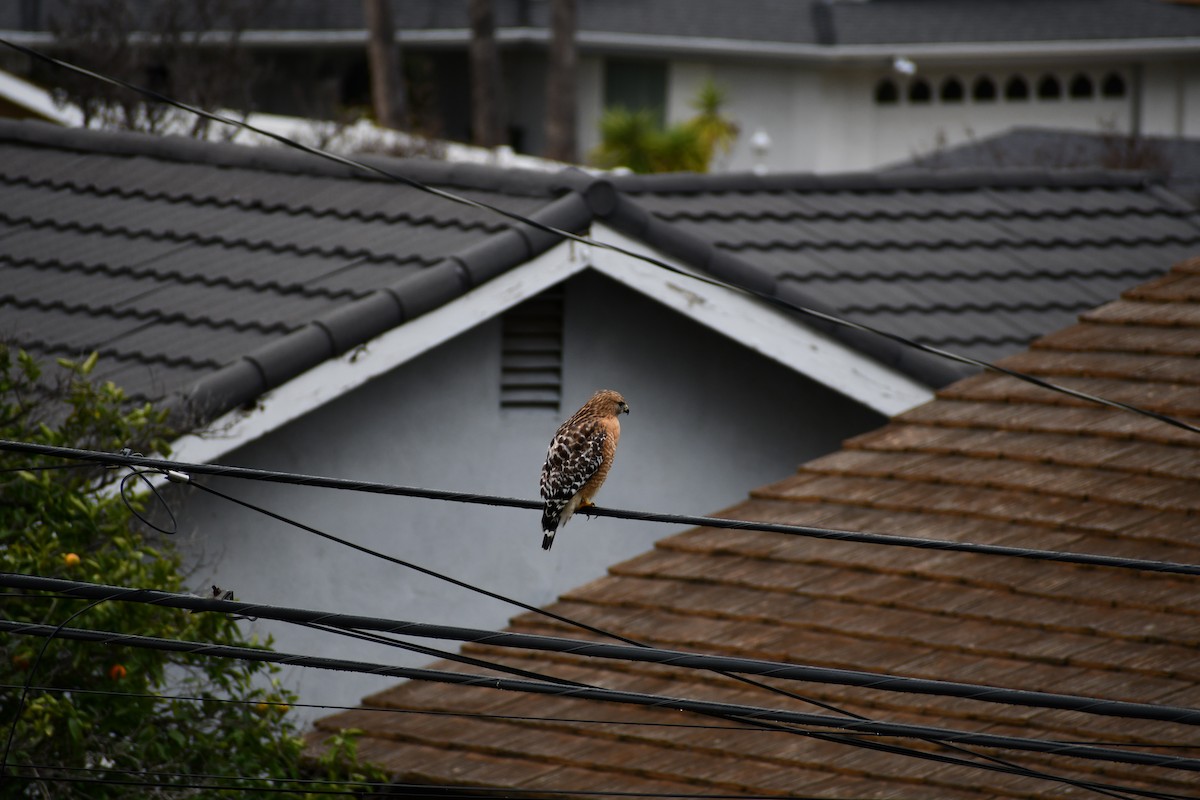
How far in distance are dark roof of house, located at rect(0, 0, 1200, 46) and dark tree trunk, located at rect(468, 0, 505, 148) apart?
3.26m

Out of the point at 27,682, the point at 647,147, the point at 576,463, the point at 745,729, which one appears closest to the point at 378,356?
the point at 576,463


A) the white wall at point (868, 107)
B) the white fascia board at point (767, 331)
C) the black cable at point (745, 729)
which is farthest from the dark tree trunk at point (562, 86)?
the black cable at point (745, 729)

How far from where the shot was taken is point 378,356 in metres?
9.13

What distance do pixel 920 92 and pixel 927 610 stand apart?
3296 cm

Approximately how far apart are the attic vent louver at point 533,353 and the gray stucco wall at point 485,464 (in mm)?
63

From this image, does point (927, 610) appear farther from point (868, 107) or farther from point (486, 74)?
point (868, 107)

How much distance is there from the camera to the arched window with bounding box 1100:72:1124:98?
128 ft

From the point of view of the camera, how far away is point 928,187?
12.6 metres

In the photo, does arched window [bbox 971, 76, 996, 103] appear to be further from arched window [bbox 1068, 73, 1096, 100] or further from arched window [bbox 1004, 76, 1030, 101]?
arched window [bbox 1068, 73, 1096, 100]

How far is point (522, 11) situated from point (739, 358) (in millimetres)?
28055

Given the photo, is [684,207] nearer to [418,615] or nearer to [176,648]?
[418,615]

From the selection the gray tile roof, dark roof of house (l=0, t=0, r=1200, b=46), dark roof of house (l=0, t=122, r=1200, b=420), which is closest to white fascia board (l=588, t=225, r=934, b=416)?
dark roof of house (l=0, t=122, r=1200, b=420)

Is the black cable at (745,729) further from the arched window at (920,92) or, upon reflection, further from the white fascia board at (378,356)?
the arched window at (920,92)

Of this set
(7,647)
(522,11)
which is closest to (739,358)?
(7,647)
